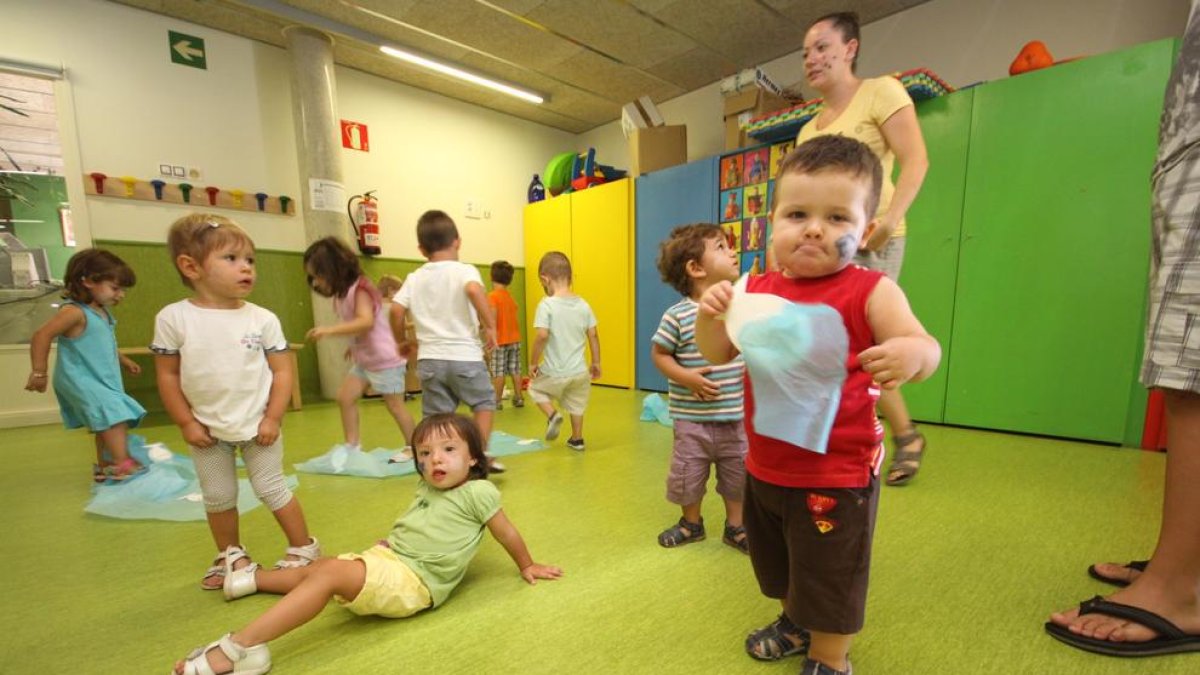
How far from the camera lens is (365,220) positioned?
459 cm

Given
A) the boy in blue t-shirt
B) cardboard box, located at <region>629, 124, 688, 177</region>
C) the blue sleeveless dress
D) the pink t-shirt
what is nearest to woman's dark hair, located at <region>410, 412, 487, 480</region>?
the pink t-shirt

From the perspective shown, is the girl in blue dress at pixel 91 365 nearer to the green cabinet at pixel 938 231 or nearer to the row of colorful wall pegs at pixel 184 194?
the row of colorful wall pegs at pixel 184 194

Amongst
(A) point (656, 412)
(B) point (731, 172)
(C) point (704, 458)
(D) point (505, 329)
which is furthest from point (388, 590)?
(B) point (731, 172)

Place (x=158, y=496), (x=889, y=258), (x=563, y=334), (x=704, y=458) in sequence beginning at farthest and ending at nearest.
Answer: (x=563, y=334) < (x=158, y=496) < (x=889, y=258) < (x=704, y=458)

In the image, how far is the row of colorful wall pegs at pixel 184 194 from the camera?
3.55m

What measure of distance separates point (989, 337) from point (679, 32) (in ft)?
10.3

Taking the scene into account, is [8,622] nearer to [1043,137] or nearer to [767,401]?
[767,401]

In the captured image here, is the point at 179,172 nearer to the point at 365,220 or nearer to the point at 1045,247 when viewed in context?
the point at 365,220

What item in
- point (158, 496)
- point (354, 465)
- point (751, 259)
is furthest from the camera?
point (751, 259)

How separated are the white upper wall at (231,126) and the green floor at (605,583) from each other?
273 centimetres

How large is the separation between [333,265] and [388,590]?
62.7 inches

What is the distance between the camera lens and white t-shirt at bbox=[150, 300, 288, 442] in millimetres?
1258

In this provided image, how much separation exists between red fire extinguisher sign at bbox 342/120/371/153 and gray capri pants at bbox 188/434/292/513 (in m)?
4.08

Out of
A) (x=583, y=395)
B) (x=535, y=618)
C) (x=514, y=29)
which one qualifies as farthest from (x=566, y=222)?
(x=535, y=618)
